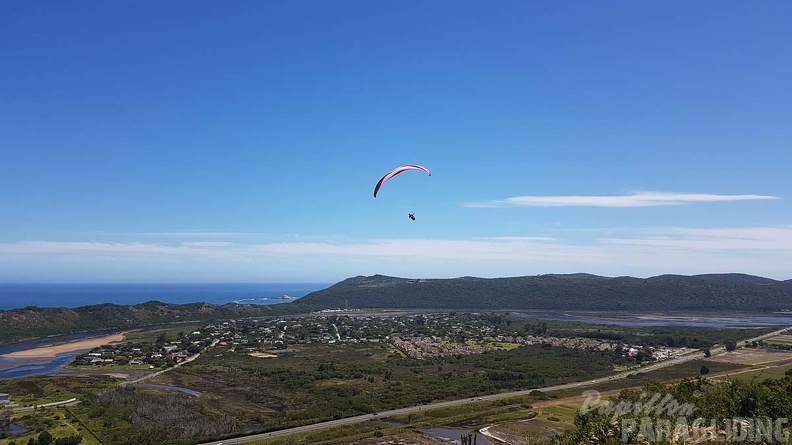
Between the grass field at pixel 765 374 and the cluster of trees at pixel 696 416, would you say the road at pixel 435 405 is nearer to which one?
the grass field at pixel 765 374

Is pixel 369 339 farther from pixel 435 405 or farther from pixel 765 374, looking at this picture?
pixel 765 374

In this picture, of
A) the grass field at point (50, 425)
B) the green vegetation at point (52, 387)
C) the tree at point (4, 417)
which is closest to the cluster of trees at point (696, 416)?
the grass field at point (50, 425)

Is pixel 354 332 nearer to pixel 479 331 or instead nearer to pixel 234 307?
pixel 479 331

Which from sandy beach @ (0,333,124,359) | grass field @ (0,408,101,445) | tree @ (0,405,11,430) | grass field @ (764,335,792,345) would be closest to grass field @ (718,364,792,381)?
grass field @ (764,335,792,345)

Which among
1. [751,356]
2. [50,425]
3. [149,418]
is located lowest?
[149,418]

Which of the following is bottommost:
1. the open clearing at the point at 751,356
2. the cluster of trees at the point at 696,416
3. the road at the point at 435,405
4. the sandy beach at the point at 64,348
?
the sandy beach at the point at 64,348

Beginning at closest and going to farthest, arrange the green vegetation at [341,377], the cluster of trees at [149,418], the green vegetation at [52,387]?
the cluster of trees at [149,418] → the green vegetation at [341,377] → the green vegetation at [52,387]

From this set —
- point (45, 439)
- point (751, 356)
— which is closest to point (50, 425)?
point (45, 439)

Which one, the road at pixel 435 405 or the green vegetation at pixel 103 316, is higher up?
the green vegetation at pixel 103 316

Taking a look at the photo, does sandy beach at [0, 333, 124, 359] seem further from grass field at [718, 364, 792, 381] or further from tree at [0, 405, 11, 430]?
grass field at [718, 364, 792, 381]
